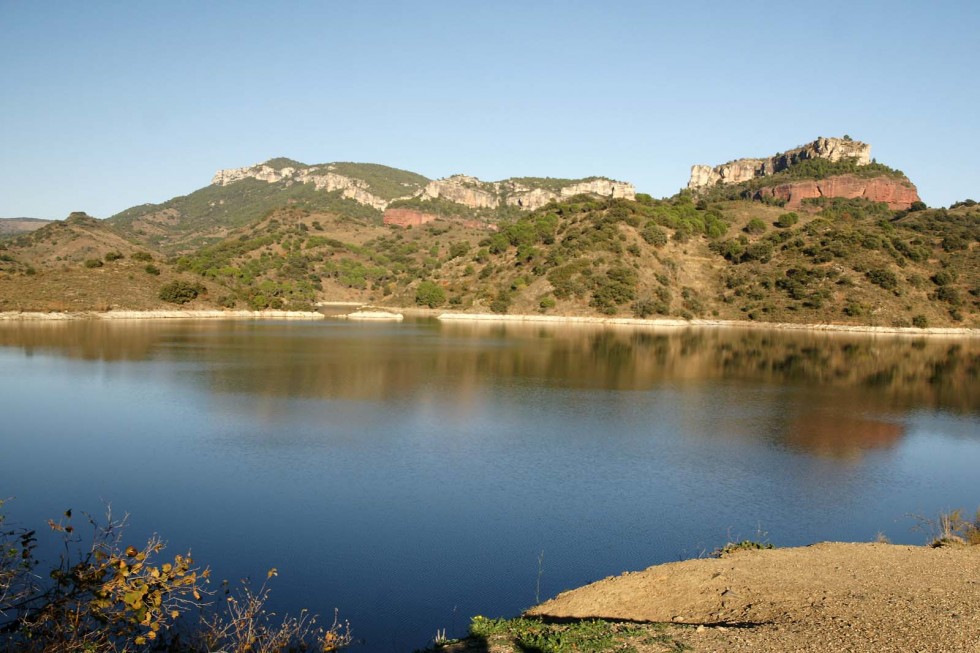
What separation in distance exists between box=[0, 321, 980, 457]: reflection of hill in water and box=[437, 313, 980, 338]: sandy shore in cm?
757

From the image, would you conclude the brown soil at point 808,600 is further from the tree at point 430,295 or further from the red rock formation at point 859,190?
the red rock formation at point 859,190

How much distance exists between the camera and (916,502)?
725 inches

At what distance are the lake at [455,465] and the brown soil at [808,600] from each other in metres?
1.62

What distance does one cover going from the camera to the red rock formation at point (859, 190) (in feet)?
509

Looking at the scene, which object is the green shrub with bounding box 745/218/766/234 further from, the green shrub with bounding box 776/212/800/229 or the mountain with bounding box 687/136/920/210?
the mountain with bounding box 687/136/920/210

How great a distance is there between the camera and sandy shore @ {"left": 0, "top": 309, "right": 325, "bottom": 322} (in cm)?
7359

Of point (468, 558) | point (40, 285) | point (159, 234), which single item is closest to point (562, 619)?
point (468, 558)

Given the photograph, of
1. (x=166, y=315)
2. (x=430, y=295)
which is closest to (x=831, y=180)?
(x=430, y=295)

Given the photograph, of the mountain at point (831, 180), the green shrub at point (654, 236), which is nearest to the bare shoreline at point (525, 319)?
the green shrub at point (654, 236)

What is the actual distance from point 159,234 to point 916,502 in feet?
640

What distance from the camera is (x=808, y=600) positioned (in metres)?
9.62

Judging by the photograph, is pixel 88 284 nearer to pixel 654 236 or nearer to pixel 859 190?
pixel 654 236

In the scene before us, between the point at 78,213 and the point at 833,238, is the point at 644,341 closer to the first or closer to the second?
the point at 833,238

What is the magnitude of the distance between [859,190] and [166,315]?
14395cm
